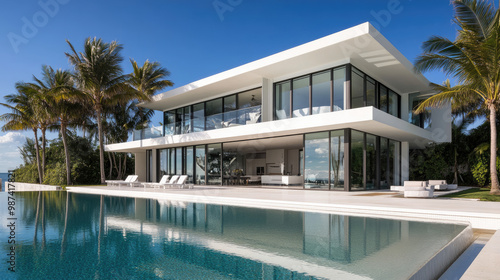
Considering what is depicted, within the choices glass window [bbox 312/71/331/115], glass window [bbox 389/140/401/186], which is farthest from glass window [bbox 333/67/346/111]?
glass window [bbox 389/140/401/186]

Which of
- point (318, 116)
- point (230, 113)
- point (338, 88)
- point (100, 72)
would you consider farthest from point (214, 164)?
point (100, 72)

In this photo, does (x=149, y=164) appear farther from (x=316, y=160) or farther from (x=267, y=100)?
Answer: (x=316, y=160)

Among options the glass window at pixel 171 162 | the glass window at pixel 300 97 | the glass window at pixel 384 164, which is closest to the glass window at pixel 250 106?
the glass window at pixel 300 97

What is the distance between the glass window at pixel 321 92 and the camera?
1341cm

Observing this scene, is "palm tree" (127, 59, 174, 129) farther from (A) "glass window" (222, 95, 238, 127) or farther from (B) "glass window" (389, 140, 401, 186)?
(B) "glass window" (389, 140, 401, 186)

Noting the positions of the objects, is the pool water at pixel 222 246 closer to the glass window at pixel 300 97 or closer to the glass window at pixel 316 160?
the glass window at pixel 316 160

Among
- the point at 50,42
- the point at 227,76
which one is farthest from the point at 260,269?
the point at 50,42

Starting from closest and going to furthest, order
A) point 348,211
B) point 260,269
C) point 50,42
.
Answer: point 260,269, point 348,211, point 50,42

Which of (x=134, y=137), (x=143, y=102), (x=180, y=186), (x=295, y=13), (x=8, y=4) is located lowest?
(x=180, y=186)

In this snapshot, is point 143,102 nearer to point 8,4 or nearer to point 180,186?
point 180,186

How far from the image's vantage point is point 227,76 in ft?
50.8

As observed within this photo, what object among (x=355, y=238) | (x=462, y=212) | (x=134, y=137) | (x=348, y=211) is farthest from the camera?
(x=134, y=137)

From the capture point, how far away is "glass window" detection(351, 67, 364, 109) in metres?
13.1

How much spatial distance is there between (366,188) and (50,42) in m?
15.0
